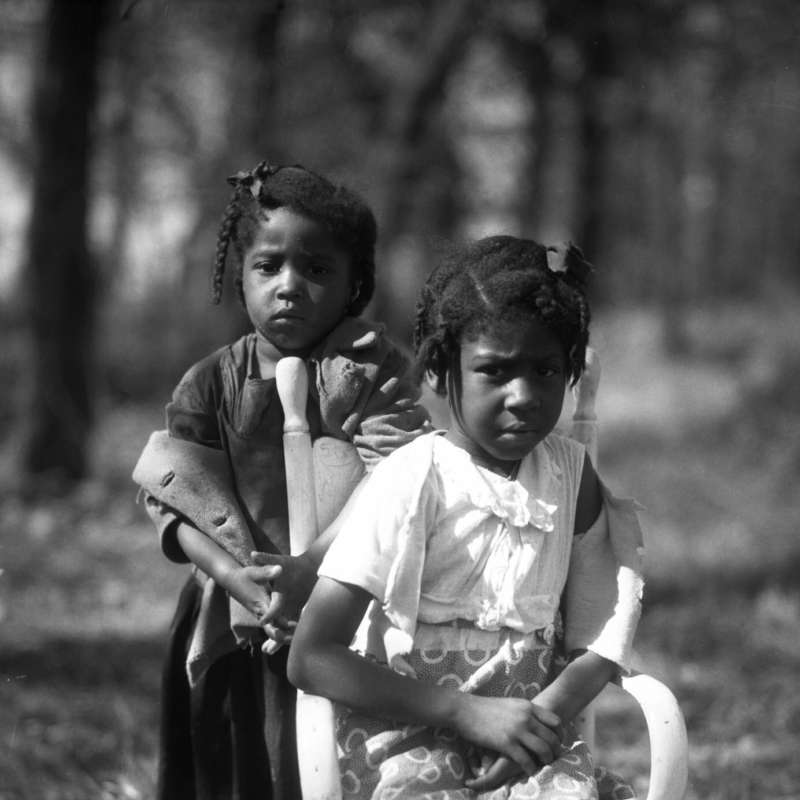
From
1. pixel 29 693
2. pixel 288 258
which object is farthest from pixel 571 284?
pixel 29 693

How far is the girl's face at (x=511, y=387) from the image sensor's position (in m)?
1.96

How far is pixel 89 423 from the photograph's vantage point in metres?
7.48

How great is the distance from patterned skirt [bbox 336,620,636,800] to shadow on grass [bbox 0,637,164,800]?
132cm

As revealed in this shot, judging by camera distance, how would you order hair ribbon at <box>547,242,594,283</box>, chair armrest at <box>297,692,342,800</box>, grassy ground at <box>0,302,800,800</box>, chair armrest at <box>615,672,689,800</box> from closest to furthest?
chair armrest at <box>297,692,342,800</box> → chair armrest at <box>615,672,689,800</box> → hair ribbon at <box>547,242,594,283</box> → grassy ground at <box>0,302,800,800</box>

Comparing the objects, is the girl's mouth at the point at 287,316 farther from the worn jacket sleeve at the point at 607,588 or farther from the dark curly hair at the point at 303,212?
the worn jacket sleeve at the point at 607,588

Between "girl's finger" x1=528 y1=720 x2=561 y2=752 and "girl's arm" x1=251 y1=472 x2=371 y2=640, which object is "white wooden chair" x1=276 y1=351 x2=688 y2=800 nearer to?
"girl's arm" x1=251 y1=472 x2=371 y2=640

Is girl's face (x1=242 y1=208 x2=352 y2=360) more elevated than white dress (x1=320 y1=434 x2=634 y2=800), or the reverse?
girl's face (x1=242 y1=208 x2=352 y2=360)

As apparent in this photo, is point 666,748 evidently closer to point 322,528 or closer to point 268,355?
point 322,528

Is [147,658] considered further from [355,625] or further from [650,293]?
[650,293]

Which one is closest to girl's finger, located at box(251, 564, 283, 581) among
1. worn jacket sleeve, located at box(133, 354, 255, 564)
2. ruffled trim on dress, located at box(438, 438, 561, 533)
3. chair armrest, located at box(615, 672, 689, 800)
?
worn jacket sleeve, located at box(133, 354, 255, 564)

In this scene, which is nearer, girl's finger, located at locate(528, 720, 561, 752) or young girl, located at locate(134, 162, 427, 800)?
girl's finger, located at locate(528, 720, 561, 752)

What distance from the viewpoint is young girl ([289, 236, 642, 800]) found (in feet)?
6.24

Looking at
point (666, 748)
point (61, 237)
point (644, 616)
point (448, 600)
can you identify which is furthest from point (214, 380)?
point (61, 237)

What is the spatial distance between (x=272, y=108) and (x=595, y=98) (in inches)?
168
